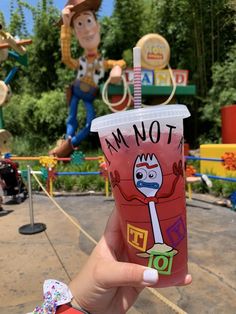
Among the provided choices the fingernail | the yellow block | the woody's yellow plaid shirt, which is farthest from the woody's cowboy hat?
the fingernail

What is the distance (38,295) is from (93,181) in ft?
13.6

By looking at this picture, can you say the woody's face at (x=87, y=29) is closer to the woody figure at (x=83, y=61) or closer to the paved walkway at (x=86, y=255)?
the woody figure at (x=83, y=61)

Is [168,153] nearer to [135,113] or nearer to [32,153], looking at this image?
[135,113]

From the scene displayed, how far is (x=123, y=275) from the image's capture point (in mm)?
1315

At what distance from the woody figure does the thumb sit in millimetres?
7056

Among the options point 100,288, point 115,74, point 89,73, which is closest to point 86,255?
point 100,288

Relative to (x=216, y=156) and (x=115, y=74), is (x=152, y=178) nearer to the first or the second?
(x=216, y=156)

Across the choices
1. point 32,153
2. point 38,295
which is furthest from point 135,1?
point 38,295

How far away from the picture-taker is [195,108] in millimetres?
10844

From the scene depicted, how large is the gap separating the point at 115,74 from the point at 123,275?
7156 mm

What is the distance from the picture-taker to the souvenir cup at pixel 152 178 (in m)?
1.25

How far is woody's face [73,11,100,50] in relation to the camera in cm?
787

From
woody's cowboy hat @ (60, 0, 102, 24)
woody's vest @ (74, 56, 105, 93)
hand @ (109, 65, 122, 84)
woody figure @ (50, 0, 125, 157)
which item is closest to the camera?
woody's cowboy hat @ (60, 0, 102, 24)

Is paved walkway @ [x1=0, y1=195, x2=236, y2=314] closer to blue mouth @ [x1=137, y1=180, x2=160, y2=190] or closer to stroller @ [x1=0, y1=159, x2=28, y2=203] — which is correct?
stroller @ [x1=0, y1=159, x2=28, y2=203]
